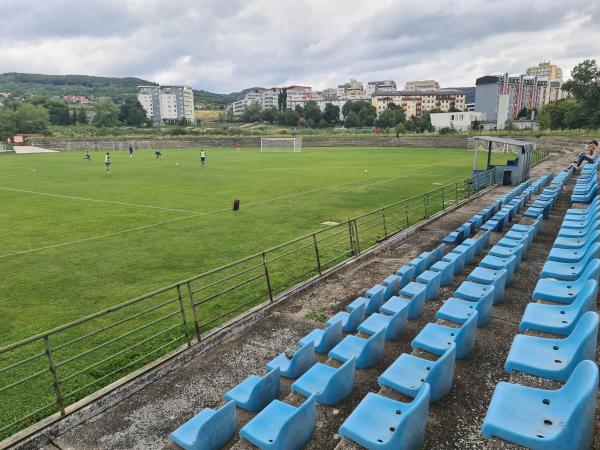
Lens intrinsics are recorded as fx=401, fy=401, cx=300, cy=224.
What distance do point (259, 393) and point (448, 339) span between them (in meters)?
2.46

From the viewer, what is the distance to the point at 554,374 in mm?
3824

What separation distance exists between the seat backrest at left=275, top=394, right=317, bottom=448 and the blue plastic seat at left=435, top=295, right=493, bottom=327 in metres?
2.70

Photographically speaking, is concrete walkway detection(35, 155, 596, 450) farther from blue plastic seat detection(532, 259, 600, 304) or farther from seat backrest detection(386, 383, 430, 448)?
blue plastic seat detection(532, 259, 600, 304)

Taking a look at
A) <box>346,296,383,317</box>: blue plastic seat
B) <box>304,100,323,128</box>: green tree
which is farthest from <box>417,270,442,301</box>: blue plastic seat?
<box>304,100,323,128</box>: green tree

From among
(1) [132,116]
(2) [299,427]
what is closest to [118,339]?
(2) [299,427]

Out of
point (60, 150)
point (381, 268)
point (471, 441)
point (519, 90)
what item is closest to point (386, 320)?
point (471, 441)

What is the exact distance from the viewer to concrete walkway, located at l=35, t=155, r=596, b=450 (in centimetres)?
400

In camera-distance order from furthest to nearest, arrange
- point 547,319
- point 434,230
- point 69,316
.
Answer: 1. point 434,230
2. point 69,316
3. point 547,319

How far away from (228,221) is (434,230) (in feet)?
28.0

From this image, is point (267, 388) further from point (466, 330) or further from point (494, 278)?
point (494, 278)

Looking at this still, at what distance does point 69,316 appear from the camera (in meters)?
8.73

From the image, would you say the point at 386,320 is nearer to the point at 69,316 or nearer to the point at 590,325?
the point at 590,325

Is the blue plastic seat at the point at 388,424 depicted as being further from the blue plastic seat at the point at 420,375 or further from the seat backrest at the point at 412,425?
the blue plastic seat at the point at 420,375

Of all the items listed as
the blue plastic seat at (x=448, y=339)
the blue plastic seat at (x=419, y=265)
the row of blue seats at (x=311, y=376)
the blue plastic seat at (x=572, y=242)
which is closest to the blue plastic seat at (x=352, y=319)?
the row of blue seats at (x=311, y=376)
